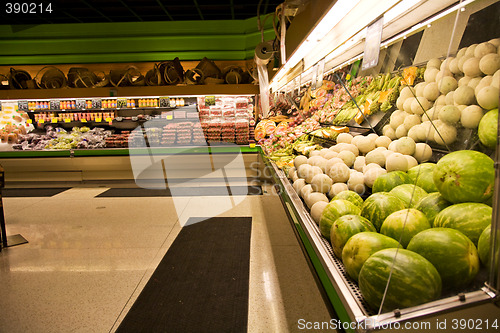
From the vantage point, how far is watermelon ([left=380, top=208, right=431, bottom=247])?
3.15 feet

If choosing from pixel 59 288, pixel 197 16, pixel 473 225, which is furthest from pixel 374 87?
pixel 197 16

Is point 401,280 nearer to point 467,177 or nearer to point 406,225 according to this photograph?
point 406,225

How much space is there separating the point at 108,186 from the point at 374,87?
206 inches

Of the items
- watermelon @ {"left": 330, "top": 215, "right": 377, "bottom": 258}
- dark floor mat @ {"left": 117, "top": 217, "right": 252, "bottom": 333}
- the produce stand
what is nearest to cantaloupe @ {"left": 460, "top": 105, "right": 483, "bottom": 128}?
watermelon @ {"left": 330, "top": 215, "right": 377, "bottom": 258}

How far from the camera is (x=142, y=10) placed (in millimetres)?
7668

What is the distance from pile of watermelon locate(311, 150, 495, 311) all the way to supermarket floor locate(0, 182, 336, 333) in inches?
44.3

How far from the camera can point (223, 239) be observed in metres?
3.27

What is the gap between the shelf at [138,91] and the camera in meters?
5.89

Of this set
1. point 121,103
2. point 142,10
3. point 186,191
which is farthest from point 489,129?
point 142,10

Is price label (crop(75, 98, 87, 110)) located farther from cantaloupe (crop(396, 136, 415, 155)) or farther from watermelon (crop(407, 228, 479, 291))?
watermelon (crop(407, 228, 479, 291))

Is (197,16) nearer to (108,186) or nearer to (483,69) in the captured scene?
(108,186)

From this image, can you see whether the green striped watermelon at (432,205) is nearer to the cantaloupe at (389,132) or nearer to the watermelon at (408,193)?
the watermelon at (408,193)

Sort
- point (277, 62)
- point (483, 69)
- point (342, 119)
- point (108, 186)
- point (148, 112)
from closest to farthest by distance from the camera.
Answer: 1. point (483, 69)
2. point (342, 119)
3. point (277, 62)
4. point (108, 186)
5. point (148, 112)

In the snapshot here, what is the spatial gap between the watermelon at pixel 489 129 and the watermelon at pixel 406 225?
1.06 feet
